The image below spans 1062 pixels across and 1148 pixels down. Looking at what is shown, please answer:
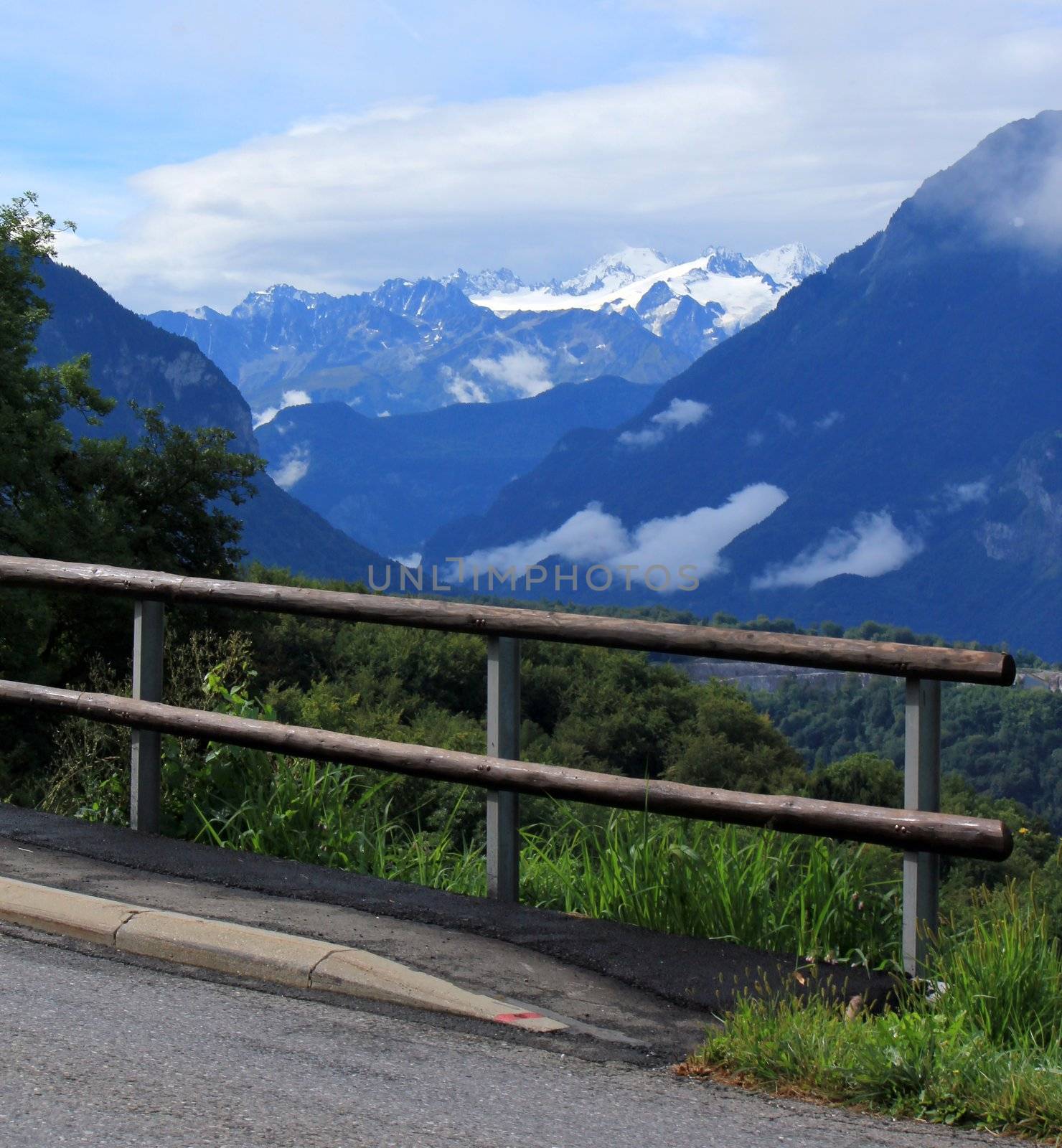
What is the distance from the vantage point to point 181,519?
35000 mm

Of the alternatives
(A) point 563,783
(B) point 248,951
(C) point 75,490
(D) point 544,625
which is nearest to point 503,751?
(A) point 563,783

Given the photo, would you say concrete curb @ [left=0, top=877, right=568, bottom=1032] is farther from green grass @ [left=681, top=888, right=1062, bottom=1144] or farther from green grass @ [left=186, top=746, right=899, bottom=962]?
green grass @ [left=186, top=746, right=899, bottom=962]

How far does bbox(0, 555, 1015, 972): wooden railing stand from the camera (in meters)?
4.02

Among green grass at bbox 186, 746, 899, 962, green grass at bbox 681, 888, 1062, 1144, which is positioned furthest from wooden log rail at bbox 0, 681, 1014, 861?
green grass at bbox 186, 746, 899, 962

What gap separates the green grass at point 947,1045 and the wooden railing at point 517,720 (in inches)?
10.4

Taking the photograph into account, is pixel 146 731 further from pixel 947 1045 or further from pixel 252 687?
pixel 252 687

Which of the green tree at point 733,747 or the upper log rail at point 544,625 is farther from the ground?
the upper log rail at point 544,625

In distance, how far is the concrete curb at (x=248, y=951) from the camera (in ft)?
12.6

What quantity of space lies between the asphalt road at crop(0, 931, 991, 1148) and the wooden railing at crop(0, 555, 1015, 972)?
938 mm

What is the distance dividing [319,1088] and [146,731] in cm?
244

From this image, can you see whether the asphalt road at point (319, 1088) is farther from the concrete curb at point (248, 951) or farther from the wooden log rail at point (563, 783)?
the wooden log rail at point (563, 783)

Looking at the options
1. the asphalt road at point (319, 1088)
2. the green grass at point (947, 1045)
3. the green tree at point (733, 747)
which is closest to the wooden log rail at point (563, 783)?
the green grass at point (947, 1045)

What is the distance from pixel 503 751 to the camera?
4676 millimetres

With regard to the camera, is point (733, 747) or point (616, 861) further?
point (733, 747)
